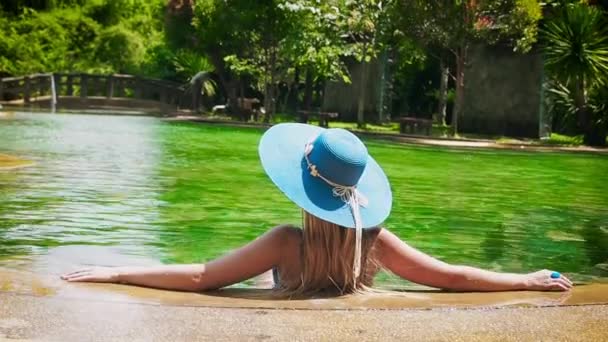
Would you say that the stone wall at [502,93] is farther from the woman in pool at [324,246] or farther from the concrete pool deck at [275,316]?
the concrete pool deck at [275,316]

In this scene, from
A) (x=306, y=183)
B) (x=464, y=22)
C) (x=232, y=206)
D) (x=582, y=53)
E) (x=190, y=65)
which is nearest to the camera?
(x=306, y=183)

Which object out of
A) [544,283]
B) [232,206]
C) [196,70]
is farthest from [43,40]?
[544,283]

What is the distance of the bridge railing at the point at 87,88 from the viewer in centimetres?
3619

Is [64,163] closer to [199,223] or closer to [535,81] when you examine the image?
[199,223]

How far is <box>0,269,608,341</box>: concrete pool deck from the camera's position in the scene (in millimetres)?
3459

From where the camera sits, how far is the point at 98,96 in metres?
38.7

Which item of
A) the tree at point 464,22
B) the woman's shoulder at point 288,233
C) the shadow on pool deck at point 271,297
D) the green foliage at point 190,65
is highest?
the tree at point 464,22

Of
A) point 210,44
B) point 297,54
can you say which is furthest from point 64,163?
point 210,44

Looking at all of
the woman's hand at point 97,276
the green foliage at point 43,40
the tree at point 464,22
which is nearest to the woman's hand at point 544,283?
the woman's hand at point 97,276

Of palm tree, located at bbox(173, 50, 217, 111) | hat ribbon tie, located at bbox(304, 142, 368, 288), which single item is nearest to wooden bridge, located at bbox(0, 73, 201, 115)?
palm tree, located at bbox(173, 50, 217, 111)

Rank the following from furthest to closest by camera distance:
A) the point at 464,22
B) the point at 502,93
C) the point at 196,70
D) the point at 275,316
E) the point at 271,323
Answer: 1. the point at 196,70
2. the point at 502,93
3. the point at 464,22
4. the point at 275,316
5. the point at 271,323

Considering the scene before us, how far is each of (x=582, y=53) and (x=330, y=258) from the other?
19.3 metres

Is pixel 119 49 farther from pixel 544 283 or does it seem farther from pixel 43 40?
pixel 544 283

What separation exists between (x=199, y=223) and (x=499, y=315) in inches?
172
